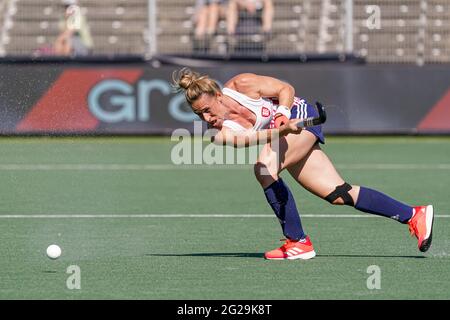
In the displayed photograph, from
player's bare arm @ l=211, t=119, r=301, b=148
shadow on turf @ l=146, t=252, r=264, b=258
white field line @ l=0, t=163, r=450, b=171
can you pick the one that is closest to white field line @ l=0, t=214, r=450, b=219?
shadow on turf @ l=146, t=252, r=264, b=258

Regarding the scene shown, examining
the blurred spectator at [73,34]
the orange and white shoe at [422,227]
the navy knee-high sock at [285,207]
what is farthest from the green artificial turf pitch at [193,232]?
the blurred spectator at [73,34]

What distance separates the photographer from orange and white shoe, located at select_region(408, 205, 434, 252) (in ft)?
28.6

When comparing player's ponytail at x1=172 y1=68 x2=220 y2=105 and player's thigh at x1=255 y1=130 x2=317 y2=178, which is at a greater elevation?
player's ponytail at x1=172 y1=68 x2=220 y2=105

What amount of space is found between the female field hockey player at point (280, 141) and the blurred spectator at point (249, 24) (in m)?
11.7

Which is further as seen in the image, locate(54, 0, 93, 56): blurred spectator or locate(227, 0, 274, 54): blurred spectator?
locate(227, 0, 274, 54): blurred spectator

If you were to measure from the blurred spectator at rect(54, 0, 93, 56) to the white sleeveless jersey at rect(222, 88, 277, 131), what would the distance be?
1198cm

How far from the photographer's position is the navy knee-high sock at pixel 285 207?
8.73 m

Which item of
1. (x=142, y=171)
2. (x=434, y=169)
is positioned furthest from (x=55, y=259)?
(x=434, y=169)

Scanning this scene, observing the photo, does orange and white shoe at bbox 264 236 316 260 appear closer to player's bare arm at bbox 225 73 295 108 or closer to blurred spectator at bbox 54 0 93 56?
player's bare arm at bbox 225 73 295 108

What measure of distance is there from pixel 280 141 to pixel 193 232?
6.74 feet

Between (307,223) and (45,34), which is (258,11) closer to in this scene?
(45,34)

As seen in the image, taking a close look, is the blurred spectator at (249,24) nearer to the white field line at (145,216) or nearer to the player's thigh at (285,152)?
the white field line at (145,216)
